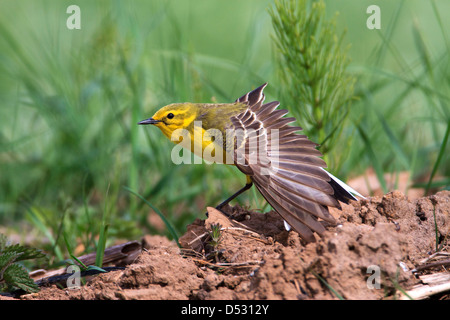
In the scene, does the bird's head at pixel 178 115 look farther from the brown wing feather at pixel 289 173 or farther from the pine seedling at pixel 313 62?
the pine seedling at pixel 313 62

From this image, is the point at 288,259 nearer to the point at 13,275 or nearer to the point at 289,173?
the point at 289,173

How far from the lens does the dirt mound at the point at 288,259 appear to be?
255 centimetres

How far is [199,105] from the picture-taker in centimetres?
426

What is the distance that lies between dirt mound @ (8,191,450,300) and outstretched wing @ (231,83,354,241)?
0.40ft

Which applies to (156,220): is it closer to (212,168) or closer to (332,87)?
(212,168)

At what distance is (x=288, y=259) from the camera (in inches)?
101

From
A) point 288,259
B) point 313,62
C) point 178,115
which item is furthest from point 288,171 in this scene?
point 313,62

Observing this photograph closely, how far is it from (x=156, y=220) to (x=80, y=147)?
116 centimetres

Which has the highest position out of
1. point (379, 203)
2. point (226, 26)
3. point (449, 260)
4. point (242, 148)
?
point (226, 26)

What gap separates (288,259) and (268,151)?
985 mm

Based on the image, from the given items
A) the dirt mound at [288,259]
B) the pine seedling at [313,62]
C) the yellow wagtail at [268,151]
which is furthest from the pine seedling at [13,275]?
the pine seedling at [313,62]

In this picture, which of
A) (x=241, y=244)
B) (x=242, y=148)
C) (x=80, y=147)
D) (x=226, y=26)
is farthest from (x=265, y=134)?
(x=226, y=26)

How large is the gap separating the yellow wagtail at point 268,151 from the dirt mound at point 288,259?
141 mm

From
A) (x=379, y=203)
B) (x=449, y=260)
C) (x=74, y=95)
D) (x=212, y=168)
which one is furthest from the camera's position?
(x=74, y=95)
